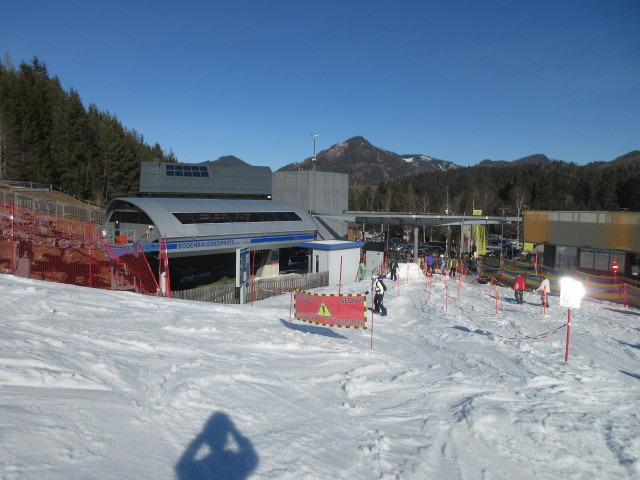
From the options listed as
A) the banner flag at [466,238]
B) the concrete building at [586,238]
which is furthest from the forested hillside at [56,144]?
the concrete building at [586,238]

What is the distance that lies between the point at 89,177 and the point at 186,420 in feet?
165

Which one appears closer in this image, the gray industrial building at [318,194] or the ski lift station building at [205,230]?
the ski lift station building at [205,230]

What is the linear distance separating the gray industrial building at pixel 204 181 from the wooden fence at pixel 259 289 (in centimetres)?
1730

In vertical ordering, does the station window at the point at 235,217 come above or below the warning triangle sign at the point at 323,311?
above

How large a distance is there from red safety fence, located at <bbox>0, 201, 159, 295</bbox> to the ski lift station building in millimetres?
3636

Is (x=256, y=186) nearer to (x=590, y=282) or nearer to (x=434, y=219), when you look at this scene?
(x=434, y=219)

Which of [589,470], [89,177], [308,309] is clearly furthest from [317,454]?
[89,177]

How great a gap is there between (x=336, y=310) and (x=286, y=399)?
14.7 feet

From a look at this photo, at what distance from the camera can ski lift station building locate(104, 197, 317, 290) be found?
930 inches

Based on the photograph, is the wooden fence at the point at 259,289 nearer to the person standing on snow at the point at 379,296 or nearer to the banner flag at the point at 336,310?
the person standing on snow at the point at 379,296

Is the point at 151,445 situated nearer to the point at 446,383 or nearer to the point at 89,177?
the point at 446,383

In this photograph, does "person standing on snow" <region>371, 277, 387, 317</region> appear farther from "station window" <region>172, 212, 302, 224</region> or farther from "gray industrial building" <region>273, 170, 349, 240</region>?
"gray industrial building" <region>273, 170, 349, 240</region>

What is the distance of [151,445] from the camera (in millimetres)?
5082

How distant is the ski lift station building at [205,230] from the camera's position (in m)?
23.6
